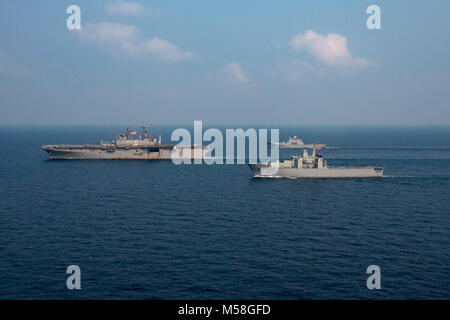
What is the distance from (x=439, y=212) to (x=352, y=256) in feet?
80.7

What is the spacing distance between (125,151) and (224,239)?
88.7 metres

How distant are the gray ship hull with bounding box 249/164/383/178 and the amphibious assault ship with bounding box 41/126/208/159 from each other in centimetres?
4333

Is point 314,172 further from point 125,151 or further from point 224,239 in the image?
point 125,151

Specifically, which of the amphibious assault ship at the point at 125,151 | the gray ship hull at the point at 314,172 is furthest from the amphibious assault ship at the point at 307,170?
the amphibious assault ship at the point at 125,151

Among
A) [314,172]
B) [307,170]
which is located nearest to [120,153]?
[307,170]

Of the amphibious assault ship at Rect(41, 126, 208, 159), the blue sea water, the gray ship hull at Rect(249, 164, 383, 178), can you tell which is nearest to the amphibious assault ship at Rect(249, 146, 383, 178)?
the gray ship hull at Rect(249, 164, 383, 178)

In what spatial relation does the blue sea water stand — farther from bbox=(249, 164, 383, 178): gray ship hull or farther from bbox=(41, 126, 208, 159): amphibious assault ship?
bbox=(41, 126, 208, 159): amphibious assault ship

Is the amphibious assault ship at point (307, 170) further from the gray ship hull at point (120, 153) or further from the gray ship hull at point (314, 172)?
the gray ship hull at point (120, 153)

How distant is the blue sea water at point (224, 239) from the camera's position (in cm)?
2938

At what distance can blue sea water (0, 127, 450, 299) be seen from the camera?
96.4 ft

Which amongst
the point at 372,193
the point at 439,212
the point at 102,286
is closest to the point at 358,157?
the point at 372,193

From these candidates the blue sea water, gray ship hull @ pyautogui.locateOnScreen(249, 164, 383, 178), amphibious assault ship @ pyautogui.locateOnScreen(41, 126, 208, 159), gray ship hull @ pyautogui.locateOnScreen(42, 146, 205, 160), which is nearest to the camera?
the blue sea water

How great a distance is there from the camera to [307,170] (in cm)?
8250
